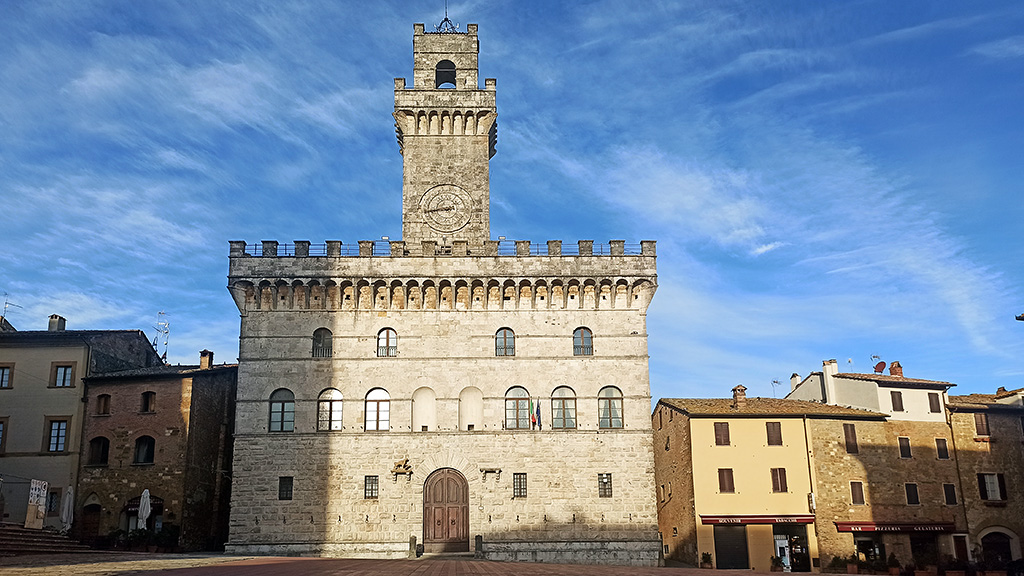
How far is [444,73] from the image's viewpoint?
4894 centimetres

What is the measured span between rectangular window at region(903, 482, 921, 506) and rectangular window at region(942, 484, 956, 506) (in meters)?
1.45

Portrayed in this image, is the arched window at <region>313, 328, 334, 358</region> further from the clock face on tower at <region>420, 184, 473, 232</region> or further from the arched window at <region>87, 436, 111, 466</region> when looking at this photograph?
the arched window at <region>87, 436, 111, 466</region>

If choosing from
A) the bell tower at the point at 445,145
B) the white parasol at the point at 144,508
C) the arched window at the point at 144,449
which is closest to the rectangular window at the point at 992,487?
the bell tower at the point at 445,145

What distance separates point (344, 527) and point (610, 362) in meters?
14.6

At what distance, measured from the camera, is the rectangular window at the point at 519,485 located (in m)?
39.7

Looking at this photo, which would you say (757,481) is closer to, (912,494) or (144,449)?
(912,494)

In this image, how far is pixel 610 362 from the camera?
41312mm

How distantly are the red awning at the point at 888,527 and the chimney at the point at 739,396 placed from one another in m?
7.56

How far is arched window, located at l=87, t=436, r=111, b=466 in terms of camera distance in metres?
42.0

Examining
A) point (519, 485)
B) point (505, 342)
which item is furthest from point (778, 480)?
point (505, 342)

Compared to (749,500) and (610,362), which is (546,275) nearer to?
(610,362)

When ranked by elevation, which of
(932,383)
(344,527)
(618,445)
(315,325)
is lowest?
(344,527)

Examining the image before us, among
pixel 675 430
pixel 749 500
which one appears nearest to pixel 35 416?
pixel 675 430

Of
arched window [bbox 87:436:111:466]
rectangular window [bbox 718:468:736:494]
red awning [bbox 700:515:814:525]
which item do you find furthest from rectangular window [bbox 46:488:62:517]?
rectangular window [bbox 718:468:736:494]
